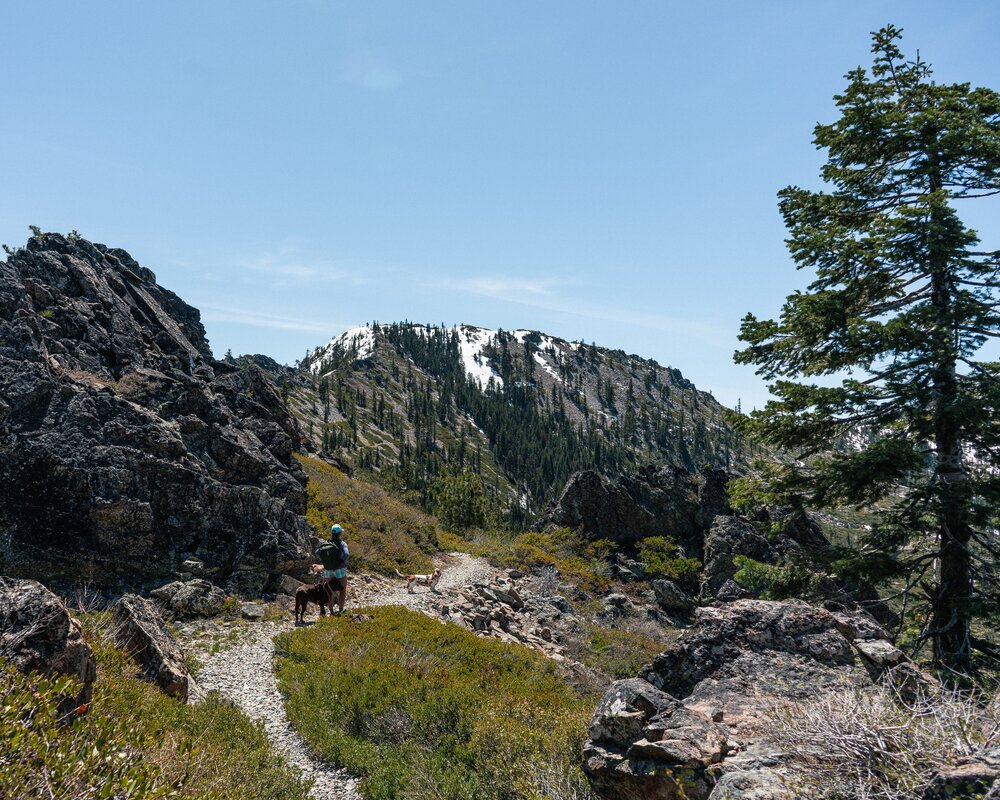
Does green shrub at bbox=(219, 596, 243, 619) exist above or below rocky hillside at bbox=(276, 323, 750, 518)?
below

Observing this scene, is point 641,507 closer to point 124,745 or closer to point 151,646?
point 151,646

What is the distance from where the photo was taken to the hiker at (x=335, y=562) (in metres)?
13.6

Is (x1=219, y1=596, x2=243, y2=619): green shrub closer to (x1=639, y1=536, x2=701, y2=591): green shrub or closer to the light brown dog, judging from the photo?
the light brown dog

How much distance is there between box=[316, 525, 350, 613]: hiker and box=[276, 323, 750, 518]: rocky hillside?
244 feet

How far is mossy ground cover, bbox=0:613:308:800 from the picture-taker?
3.41 m

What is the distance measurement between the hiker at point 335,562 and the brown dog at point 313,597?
70mm

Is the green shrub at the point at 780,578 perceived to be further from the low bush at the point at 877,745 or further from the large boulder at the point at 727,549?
the large boulder at the point at 727,549

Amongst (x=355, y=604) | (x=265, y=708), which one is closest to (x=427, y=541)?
(x=355, y=604)

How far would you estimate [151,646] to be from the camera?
25.7 feet

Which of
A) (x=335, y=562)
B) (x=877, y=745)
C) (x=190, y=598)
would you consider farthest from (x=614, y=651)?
(x=877, y=745)

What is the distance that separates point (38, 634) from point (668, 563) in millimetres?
33008

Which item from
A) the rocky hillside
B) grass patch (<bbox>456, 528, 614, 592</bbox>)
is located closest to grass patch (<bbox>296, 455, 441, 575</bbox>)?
grass patch (<bbox>456, 528, 614, 592</bbox>)

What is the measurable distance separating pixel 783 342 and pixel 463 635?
10100 millimetres

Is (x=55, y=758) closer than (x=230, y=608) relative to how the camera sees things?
Yes
